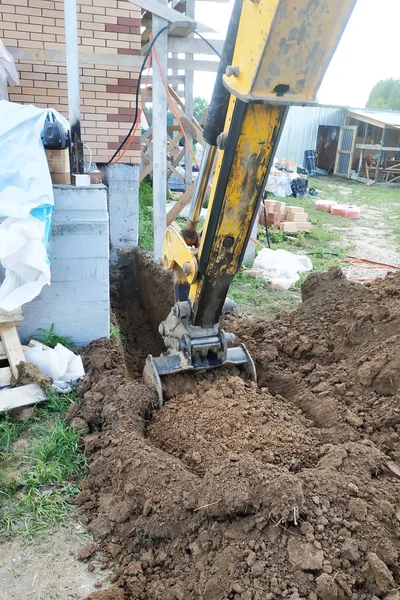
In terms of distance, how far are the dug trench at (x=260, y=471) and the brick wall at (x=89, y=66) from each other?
3.63 meters

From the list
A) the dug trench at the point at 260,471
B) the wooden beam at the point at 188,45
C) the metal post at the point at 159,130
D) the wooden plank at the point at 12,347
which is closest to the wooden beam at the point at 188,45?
the wooden beam at the point at 188,45

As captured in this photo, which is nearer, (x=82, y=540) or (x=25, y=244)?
(x=82, y=540)

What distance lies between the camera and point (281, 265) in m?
7.71

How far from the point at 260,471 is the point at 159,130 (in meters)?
4.62

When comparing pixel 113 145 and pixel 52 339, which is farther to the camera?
pixel 113 145

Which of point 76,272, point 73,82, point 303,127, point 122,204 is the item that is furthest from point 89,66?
point 303,127

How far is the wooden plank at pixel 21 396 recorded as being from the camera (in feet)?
11.7

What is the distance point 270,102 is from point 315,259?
6.64 meters

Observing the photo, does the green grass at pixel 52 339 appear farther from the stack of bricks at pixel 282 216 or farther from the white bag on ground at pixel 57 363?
the stack of bricks at pixel 282 216

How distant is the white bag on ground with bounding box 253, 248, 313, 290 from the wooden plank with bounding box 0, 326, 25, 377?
13.6 ft

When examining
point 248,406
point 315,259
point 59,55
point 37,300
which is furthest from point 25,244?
point 315,259

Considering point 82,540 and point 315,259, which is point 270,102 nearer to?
point 82,540

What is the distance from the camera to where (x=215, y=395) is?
370 centimetres

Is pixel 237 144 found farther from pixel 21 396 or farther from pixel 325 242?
pixel 325 242
